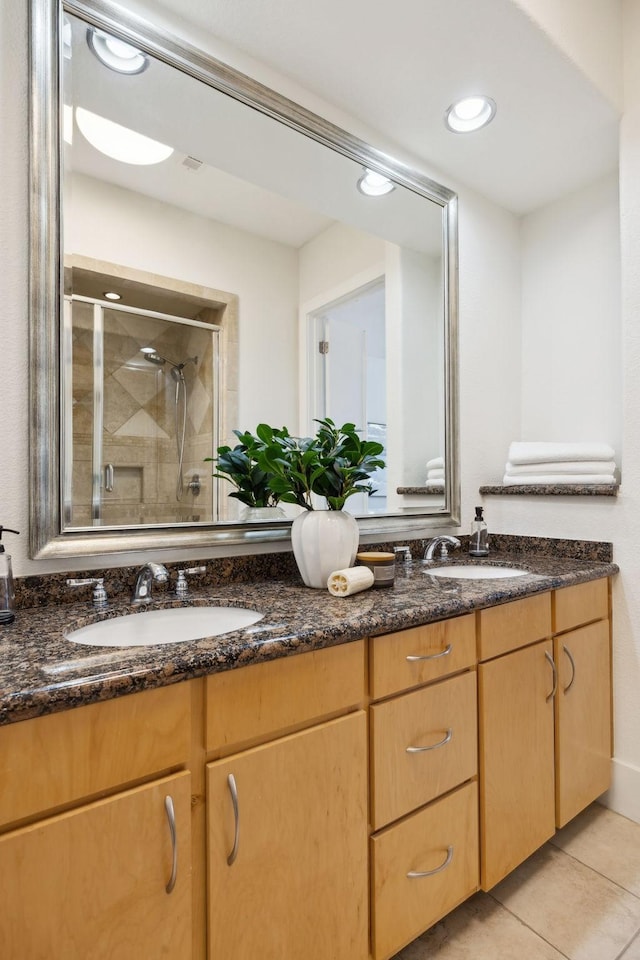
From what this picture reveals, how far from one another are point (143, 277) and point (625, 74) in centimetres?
178

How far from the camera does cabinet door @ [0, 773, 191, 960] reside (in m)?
0.67

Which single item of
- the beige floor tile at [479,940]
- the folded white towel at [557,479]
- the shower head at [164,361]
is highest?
the shower head at [164,361]

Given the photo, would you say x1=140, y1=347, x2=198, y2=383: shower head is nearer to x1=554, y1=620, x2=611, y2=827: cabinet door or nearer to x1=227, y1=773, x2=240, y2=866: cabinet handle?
x1=227, y1=773, x2=240, y2=866: cabinet handle

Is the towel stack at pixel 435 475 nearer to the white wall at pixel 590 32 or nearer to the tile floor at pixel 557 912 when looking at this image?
the tile floor at pixel 557 912

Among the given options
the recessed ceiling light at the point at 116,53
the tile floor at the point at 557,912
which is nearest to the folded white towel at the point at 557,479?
the tile floor at the point at 557,912

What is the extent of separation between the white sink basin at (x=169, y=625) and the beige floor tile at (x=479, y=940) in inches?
36.1

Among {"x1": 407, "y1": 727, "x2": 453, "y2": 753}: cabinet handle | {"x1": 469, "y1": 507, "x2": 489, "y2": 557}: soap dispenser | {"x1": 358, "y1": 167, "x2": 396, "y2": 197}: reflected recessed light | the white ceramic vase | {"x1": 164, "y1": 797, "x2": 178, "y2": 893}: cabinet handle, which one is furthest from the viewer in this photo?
{"x1": 469, "y1": 507, "x2": 489, "y2": 557}: soap dispenser

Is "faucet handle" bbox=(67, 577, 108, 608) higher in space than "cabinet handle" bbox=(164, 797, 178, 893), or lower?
higher

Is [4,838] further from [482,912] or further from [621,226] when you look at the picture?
[621,226]

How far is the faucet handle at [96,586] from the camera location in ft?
3.77

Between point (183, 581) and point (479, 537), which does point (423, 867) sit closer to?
point (183, 581)

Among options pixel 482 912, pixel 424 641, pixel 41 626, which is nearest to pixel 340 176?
pixel 424 641

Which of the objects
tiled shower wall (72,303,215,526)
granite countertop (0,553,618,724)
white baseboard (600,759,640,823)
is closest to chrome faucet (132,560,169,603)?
granite countertop (0,553,618,724)

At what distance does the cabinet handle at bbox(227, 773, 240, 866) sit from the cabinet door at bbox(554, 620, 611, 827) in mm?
1095
